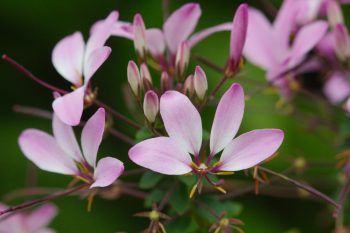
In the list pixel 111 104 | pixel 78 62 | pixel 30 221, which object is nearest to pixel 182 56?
pixel 78 62

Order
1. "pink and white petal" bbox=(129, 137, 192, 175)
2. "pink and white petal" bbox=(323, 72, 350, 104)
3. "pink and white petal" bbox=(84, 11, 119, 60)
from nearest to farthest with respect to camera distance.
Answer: "pink and white petal" bbox=(129, 137, 192, 175), "pink and white petal" bbox=(84, 11, 119, 60), "pink and white petal" bbox=(323, 72, 350, 104)

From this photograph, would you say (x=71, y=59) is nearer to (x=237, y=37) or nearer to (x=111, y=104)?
(x=237, y=37)

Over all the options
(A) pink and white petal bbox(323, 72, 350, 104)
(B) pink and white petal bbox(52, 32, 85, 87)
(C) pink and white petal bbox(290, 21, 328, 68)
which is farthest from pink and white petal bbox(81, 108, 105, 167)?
(A) pink and white petal bbox(323, 72, 350, 104)

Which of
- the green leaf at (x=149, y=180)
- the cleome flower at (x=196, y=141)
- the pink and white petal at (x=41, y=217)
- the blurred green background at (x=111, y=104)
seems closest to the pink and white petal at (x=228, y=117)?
the cleome flower at (x=196, y=141)

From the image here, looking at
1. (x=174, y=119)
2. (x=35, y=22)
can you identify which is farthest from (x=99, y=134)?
(x=35, y=22)

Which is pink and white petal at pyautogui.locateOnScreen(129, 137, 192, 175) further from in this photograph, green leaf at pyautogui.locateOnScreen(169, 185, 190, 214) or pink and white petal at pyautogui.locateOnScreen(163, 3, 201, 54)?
pink and white petal at pyautogui.locateOnScreen(163, 3, 201, 54)

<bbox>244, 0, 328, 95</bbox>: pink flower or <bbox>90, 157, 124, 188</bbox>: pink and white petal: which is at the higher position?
<bbox>244, 0, 328, 95</bbox>: pink flower

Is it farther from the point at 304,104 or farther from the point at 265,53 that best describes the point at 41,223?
the point at 304,104
